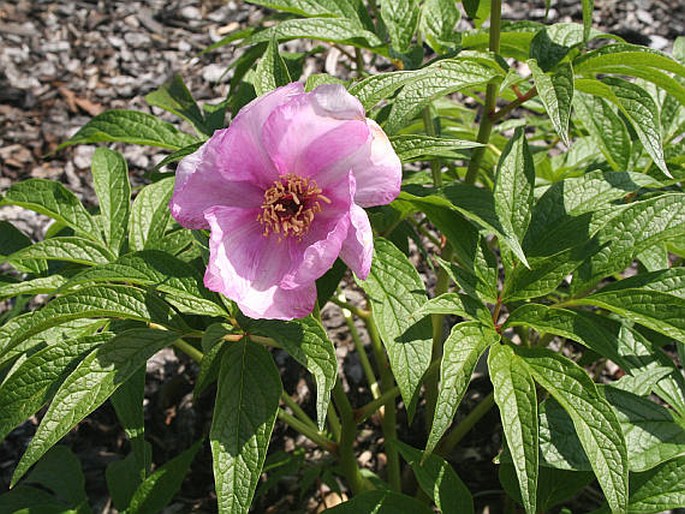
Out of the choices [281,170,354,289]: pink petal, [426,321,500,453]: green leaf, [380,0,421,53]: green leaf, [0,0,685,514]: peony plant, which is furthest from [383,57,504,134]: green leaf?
[426,321,500,453]: green leaf

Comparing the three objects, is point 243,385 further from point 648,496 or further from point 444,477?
point 648,496

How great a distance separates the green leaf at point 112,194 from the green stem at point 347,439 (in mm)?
526

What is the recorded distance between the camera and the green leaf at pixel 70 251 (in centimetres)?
138

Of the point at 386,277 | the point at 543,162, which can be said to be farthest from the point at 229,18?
the point at 386,277

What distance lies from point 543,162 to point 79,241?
43.6 inches

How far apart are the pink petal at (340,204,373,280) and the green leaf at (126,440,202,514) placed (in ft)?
2.07

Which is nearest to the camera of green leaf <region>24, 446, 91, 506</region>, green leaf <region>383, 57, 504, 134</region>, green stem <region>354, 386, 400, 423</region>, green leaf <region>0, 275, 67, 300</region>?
green leaf <region>383, 57, 504, 134</region>

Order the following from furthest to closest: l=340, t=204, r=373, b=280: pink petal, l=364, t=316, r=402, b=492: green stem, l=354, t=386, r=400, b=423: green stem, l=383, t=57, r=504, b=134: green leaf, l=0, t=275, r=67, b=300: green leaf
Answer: l=364, t=316, r=402, b=492: green stem → l=354, t=386, r=400, b=423: green stem → l=0, t=275, r=67, b=300: green leaf → l=383, t=57, r=504, b=134: green leaf → l=340, t=204, r=373, b=280: pink petal

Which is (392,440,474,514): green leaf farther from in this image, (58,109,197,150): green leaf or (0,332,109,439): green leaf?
(58,109,197,150): green leaf

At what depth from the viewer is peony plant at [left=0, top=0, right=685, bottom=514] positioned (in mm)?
1192

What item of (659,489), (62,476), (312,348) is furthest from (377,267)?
(62,476)

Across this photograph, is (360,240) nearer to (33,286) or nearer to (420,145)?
(420,145)

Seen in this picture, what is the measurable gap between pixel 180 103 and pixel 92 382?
2.33 ft

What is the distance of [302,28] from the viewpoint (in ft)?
4.69
